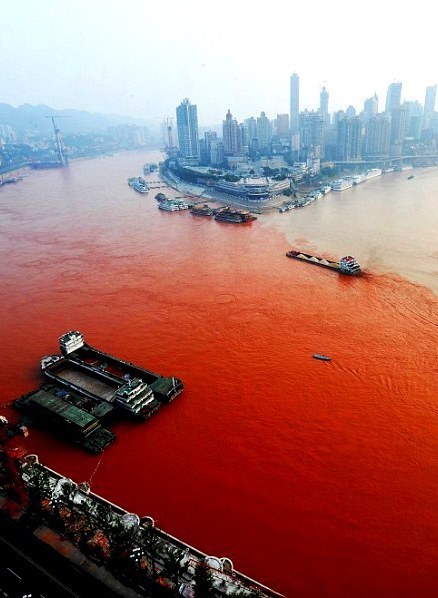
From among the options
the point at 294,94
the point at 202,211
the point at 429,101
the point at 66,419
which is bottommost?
the point at 202,211

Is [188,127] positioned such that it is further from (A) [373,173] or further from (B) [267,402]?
(B) [267,402]

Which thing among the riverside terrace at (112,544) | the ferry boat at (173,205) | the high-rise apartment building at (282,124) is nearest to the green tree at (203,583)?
the riverside terrace at (112,544)

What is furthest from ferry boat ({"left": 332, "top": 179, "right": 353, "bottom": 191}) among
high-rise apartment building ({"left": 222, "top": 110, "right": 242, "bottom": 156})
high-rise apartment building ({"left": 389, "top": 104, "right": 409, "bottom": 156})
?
high-rise apartment building ({"left": 389, "top": 104, "right": 409, "bottom": 156})

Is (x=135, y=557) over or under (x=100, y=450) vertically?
over

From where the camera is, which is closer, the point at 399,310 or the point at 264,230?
the point at 399,310

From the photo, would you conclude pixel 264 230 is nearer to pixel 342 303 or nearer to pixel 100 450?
pixel 342 303

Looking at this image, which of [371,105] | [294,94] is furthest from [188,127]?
[294,94]

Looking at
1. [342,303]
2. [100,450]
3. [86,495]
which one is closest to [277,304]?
[342,303]
